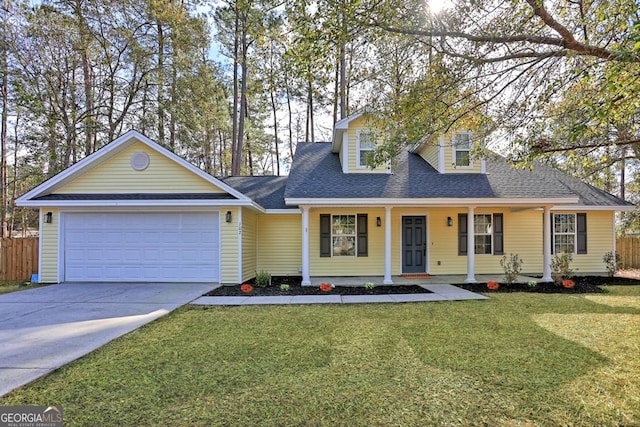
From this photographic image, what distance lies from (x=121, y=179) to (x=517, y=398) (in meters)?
10.5

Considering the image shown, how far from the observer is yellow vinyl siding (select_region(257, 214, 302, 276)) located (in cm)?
1145

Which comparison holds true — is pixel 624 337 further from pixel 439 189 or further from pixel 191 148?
pixel 191 148

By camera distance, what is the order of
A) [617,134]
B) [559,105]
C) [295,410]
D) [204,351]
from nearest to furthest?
[295,410]
[204,351]
[559,105]
[617,134]

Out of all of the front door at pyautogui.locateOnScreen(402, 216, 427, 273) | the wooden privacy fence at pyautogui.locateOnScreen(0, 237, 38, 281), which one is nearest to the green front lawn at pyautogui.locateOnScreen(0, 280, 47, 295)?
the wooden privacy fence at pyautogui.locateOnScreen(0, 237, 38, 281)

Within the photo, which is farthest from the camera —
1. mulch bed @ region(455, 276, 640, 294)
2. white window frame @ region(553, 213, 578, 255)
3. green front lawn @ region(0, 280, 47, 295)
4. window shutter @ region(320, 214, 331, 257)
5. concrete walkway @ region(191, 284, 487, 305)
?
white window frame @ region(553, 213, 578, 255)

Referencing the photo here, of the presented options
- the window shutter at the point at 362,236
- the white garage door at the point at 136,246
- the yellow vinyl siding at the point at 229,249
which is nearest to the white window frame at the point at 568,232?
the window shutter at the point at 362,236

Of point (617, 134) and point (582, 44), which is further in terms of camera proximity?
point (617, 134)

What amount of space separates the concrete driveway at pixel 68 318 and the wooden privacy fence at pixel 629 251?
1522 centimetres

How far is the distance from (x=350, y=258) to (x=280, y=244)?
2.37 metres

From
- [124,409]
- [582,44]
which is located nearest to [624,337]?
[582,44]

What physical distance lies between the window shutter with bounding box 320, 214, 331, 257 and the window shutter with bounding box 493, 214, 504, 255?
18.0 ft

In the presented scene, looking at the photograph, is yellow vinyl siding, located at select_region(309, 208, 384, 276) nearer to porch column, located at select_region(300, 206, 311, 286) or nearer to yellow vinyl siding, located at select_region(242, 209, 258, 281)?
porch column, located at select_region(300, 206, 311, 286)

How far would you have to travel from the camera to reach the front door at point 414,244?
11.2 metres

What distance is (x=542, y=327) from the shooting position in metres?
5.42
